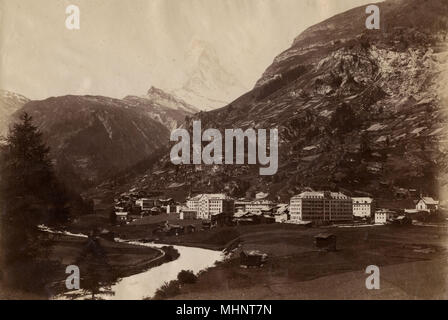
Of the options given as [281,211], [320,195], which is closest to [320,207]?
[320,195]

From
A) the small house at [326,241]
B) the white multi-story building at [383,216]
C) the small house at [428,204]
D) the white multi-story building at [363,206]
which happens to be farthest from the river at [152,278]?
the small house at [428,204]

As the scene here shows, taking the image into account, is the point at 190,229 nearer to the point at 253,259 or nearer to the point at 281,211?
the point at 253,259

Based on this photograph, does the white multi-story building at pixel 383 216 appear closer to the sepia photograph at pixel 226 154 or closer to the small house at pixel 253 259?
the sepia photograph at pixel 226 154

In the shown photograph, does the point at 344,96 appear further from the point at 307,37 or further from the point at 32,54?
the point at 32,54

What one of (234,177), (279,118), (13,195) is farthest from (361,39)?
(13,195)

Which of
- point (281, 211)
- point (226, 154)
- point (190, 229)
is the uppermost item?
point (226, 154)

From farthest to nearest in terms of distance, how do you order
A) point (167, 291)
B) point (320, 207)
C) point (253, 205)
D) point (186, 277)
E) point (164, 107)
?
point (164, 107), point (253, 205), point (320, 207), point (186, 277), point (167, 291)
